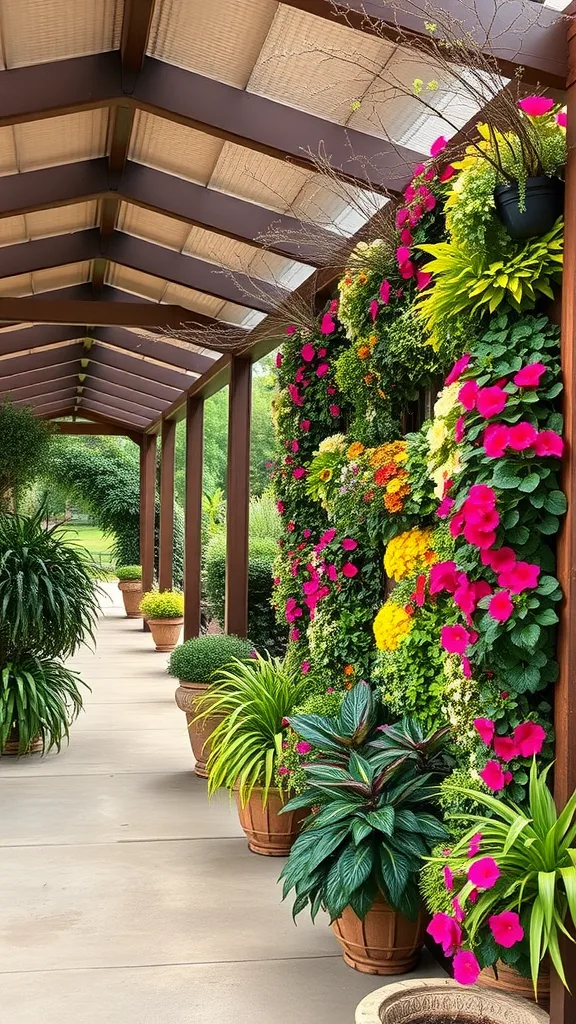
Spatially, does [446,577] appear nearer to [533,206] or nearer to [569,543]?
[569,543]

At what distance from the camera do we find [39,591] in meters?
5.91

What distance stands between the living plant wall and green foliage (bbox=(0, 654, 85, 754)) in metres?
2.92

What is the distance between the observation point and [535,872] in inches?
88.1

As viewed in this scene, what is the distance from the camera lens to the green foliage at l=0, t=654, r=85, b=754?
5770 millimetres

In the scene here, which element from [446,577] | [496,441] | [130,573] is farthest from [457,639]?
[130,573]

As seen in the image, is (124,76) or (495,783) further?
(124,76)

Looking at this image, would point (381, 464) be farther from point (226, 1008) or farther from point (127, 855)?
point (127, 855)

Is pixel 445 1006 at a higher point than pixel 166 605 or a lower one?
lower

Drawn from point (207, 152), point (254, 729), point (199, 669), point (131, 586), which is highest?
point (207, 152)

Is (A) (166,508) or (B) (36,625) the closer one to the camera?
(B) (36,625)

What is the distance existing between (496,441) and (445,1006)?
4.38 feet

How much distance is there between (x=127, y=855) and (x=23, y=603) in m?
1.96

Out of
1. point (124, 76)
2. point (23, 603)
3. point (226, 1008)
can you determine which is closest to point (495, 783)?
point (226, 1008)

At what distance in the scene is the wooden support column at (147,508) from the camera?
14.2 m
